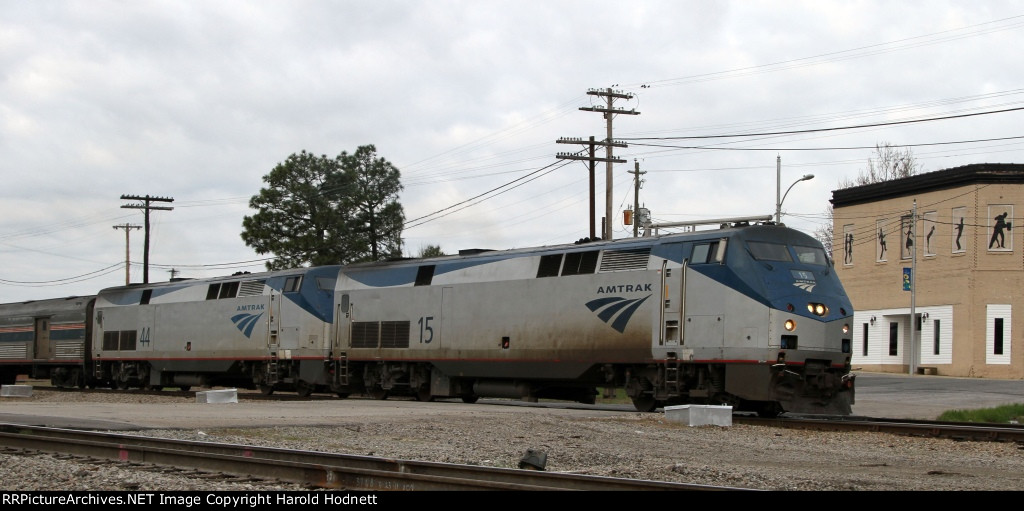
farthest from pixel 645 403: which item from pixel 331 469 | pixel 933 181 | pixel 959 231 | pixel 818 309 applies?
pixel 933 181

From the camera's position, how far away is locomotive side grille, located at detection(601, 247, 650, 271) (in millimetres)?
21828

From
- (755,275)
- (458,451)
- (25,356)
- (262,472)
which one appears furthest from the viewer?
(25,356)

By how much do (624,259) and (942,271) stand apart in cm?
3035

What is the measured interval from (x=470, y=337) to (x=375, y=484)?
16.3 metres

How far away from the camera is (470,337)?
25469mm

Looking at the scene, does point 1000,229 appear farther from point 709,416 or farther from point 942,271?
point 709,416

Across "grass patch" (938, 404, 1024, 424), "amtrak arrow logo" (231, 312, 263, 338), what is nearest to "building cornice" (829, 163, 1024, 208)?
"grass patch" (938, 404, 1024, 424)

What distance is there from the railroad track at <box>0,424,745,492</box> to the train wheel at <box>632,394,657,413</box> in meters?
11.8

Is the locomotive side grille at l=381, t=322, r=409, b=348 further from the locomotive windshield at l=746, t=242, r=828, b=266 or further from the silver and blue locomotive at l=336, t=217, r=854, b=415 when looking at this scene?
the locomotive windshield at l=746, t=242, r=828, b=266

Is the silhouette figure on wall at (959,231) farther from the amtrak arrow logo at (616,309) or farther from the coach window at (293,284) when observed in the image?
the coach window at (293,284)

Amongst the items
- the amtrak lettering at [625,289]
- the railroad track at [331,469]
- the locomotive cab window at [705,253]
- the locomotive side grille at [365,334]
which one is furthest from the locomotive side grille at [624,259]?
the railroad track at [331,469]

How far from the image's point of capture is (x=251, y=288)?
32.4 meters
